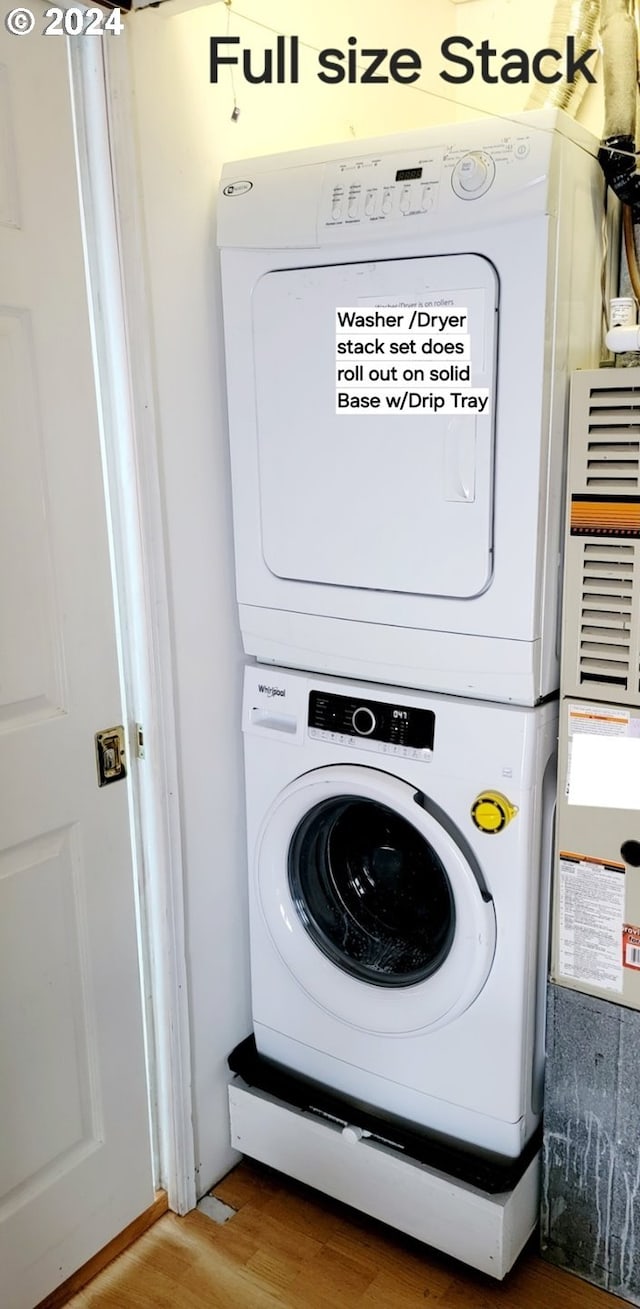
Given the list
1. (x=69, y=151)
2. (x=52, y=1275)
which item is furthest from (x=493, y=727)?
(x=52, y=1275)

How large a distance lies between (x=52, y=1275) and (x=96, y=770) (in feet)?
2.91

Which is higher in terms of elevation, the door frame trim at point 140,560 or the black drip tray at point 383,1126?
the door frame trim at point 140,560

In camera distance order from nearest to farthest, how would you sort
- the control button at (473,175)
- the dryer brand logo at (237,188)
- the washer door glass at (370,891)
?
1. the control button at (473,175)
2. the dryer brand logo at (237,188)
3. the washer door glass at (370,891)

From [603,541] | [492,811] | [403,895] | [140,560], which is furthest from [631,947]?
[140,560]

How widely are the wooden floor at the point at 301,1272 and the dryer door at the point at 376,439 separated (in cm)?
125

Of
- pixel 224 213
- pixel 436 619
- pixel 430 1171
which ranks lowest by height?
pixel 430 1171

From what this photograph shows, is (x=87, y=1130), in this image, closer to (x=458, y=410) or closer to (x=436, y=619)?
(x=436, y=619)

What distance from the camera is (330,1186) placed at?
1.81 meters

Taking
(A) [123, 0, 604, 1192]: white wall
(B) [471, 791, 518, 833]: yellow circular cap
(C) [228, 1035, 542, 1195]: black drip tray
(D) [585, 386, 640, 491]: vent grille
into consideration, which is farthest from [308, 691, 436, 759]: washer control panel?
(C) [228, 1035, 542, 1195]: black drip tray

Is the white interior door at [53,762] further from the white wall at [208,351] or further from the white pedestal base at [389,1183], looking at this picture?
the white pedestal base at [389,1183]

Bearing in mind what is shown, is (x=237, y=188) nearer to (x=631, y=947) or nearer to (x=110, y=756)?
(x=110, y=756)

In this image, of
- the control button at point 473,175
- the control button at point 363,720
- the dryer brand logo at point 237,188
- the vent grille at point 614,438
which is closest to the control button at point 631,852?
the control button at point 363,720

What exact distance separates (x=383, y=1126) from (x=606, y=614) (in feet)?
3.37

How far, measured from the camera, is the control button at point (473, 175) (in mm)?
1368
